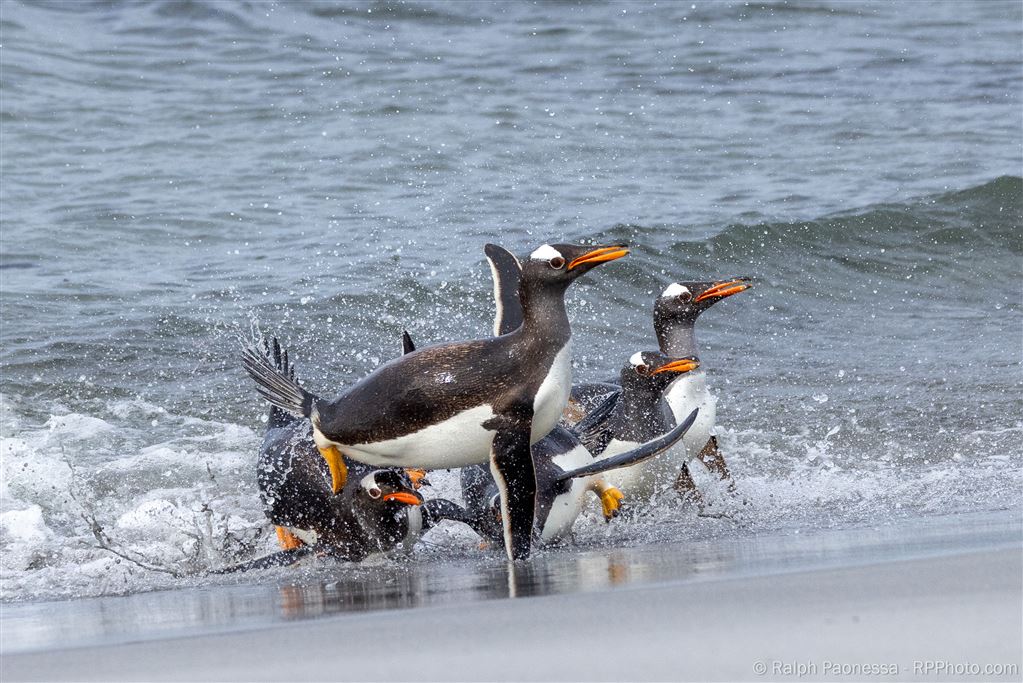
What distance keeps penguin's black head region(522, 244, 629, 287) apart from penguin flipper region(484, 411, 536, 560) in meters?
0.43

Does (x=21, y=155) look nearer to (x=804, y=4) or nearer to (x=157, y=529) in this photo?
(x=157, y=529)

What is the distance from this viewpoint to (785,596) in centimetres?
331

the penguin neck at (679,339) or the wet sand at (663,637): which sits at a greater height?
the penguin neck at (679,339)

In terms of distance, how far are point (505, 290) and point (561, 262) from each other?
707 mm

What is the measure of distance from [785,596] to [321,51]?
15.4 m

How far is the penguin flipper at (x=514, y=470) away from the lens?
4.80 meters

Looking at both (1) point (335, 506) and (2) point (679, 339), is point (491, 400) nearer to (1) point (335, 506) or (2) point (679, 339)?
(1) point (335, 506)

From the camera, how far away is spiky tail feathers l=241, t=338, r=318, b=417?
512 cm

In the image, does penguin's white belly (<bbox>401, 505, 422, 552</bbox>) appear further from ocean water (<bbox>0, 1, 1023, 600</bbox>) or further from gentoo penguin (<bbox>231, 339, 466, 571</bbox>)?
ocean water (<bbox>0, 1, 1023, 600</bbox>)

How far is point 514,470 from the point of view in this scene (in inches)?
190

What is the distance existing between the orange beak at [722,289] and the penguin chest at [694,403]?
14.8 inches

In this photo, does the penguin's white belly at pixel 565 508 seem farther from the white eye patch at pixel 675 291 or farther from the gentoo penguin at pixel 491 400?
the white eye patch at pixel 675 291

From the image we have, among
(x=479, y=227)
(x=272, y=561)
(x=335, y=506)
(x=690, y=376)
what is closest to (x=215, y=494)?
(x=335, y=506)

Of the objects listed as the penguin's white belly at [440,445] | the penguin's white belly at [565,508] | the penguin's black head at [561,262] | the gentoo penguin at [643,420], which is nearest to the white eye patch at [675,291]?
the gentoo penguin at [643,420]
